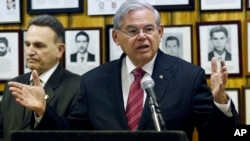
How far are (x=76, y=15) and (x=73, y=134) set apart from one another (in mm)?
2032

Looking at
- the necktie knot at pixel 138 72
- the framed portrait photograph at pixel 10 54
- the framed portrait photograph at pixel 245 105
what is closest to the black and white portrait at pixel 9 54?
the framed portrait photograph at pixel 10 54

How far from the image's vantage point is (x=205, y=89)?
2.45 m

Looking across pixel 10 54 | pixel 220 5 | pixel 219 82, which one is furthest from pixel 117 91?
pixel 10 54

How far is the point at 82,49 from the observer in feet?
11.3

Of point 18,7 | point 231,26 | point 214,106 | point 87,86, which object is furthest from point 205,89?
point 18,7

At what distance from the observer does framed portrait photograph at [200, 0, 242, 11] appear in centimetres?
320

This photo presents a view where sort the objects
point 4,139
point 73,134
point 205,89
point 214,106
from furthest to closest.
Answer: point 4,139
point 205,89
point 214,106
point 73,134

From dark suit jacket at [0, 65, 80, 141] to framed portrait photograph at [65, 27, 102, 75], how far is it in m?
0.30

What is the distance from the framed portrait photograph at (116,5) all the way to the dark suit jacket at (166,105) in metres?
0.77

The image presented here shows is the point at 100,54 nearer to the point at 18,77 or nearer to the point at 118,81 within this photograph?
the point at 18,77

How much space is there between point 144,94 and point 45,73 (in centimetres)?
85

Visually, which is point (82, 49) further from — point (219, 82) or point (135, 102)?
point (219, 82)

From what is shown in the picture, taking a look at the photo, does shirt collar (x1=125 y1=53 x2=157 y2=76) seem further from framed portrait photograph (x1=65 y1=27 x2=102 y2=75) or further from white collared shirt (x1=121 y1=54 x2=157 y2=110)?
framed portrait photograph (x1=65 y1=27 x2=102 y2=75)

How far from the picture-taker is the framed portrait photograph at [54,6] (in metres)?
3.41
